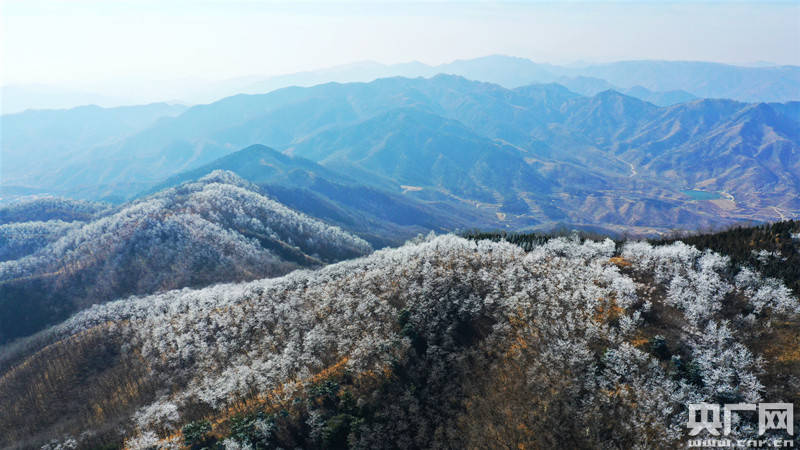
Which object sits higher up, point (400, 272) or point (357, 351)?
point (400, 272)

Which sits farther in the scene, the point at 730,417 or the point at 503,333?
the point at 503,333

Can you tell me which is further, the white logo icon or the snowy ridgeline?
the snowy ridgeline

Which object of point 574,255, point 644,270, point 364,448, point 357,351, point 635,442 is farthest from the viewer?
point 574,255

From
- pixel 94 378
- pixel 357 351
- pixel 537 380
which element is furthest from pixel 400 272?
pixel 94 378

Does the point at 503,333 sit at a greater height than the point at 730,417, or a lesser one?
greater

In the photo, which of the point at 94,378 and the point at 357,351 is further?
the point at 94,378

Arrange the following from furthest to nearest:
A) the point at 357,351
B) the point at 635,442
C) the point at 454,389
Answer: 1. the point at 357,351
2. the point at 454,389
3. the point at 635,442

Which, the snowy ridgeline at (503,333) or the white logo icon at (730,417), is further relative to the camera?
the snowy ridgeline at (503,333)

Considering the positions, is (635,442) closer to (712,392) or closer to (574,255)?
(712,392)
